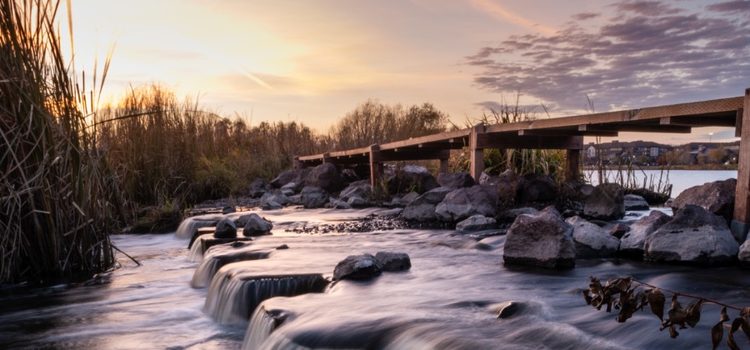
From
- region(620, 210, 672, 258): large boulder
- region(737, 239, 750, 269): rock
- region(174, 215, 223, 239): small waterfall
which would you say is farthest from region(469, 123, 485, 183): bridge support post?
region(737, 239, 750, 269): rock

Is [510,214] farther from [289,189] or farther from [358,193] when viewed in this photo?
[289,189]

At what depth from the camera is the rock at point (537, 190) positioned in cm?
986

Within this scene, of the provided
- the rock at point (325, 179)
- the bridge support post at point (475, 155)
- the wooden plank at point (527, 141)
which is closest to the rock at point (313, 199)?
the rock at point (325, 179)

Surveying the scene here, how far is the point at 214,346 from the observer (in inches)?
172

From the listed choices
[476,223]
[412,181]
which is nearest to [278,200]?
[412,181]

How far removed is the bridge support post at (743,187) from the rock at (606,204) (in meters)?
2.79

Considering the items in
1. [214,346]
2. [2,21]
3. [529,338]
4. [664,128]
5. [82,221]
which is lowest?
[214,346]

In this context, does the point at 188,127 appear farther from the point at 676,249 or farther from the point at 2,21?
the point at 676,249

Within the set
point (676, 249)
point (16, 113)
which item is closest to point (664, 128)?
point (676, 249)

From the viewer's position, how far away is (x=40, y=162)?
16.4 ft

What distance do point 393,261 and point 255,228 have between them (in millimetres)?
3377

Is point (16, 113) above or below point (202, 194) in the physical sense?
above

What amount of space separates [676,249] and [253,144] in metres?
17.8

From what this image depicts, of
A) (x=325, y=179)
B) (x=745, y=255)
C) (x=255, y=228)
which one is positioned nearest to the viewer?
(x=745, y=255)
